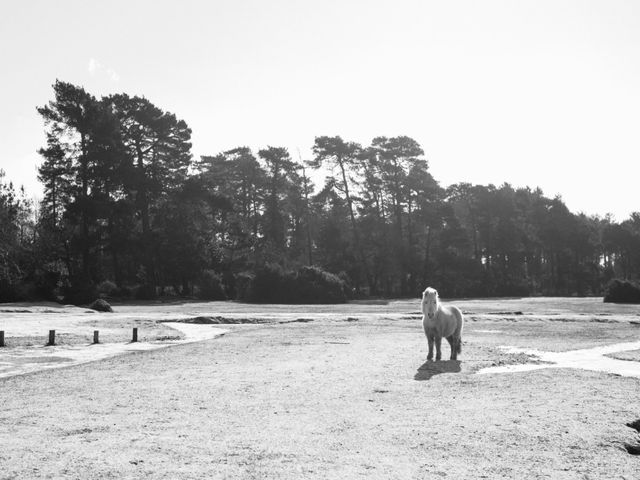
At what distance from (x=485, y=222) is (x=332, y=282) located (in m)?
38.8

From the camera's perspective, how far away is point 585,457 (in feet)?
21.5

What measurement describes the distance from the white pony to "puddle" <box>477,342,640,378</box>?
1896 millimetres

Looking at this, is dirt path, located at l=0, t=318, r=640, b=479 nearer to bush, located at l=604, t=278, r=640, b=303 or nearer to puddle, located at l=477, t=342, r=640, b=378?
puddle, located at l=477, t=342, r=640, b=378

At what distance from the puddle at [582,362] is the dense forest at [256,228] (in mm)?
37612

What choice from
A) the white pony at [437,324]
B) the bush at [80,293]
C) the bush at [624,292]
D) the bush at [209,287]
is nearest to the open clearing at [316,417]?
the white pony at [437,324]

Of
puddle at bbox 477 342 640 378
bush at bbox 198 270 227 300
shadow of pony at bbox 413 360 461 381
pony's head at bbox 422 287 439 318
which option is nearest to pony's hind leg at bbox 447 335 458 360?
shadow of pony at bbox 413 360 461 381

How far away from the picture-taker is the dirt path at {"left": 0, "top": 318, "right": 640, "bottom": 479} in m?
6.29

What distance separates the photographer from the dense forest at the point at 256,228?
5672cm

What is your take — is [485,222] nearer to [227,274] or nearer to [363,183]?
[363,183]

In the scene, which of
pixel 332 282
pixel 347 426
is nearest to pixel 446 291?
pixel 332 282

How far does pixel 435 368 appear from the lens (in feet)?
46.2

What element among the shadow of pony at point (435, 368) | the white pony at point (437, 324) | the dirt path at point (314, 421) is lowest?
the shadow of pony at point (435, 368)

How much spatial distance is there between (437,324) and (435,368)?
6.50 feet

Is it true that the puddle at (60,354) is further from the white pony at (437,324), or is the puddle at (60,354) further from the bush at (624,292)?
the bush at (624,292)
